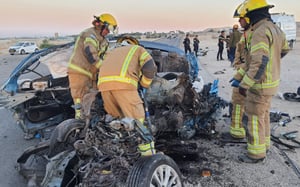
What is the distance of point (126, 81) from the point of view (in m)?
3.29

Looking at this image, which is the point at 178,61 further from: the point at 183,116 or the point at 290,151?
the point at 290,151

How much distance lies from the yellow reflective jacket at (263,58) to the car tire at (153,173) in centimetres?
160

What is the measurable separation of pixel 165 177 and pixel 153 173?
0.21 meters

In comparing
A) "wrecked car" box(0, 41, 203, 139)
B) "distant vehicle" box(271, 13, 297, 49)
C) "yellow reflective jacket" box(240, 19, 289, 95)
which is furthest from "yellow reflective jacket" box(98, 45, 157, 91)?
"distant vehicle" box(271, 13, 297, 49)

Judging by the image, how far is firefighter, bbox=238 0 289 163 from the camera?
3887 mm

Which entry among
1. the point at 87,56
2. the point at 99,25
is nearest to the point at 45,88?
Result: the point at 87,56

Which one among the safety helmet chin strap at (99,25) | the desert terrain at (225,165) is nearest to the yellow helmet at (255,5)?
the desert terrain at (225,165)

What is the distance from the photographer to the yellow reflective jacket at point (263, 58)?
12.7 ft

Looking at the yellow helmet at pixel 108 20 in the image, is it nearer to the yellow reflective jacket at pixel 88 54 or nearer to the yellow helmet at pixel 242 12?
the yellow reflective jacket at pixel 88 54

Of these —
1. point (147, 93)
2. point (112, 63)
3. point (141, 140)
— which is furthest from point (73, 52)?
point (141, 140)

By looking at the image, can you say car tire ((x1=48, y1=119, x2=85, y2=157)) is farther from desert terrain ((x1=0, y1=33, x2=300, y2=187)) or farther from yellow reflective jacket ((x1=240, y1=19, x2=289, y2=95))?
yellow reflective jacket ((x1=240, y1=19, x2=289, y2=95))

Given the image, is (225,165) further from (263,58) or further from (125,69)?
(125,69)

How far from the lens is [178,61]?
5559 millimetres

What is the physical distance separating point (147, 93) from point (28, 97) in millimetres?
1806
